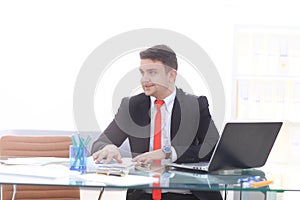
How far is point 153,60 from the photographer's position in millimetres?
2889

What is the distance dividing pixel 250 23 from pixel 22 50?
1.89 m

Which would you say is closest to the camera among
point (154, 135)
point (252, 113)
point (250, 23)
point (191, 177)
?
point (191, 177)

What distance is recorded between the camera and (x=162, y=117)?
2.84m

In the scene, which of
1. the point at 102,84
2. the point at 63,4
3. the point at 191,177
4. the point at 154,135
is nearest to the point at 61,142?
the point at 154,135

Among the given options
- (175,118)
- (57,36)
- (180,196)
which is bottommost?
(180,196)

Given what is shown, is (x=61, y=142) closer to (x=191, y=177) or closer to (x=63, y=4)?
(x=191, y=177)

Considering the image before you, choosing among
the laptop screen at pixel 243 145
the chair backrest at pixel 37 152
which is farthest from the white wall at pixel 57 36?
the laptop screen at pixel 243 145

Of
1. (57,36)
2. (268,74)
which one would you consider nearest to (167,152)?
(268,74)

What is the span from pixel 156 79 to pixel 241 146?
2.60 ft

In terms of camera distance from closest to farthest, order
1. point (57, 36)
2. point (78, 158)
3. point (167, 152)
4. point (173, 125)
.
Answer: point (78, 158) < point (167, 152) < point (173, 125) < point (57, 36)

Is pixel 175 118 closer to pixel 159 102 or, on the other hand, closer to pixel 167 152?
pixel 159 102

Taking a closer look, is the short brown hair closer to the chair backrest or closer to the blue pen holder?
the chair backrest

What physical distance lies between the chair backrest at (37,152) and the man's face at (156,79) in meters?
0.56

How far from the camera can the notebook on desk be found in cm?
214
